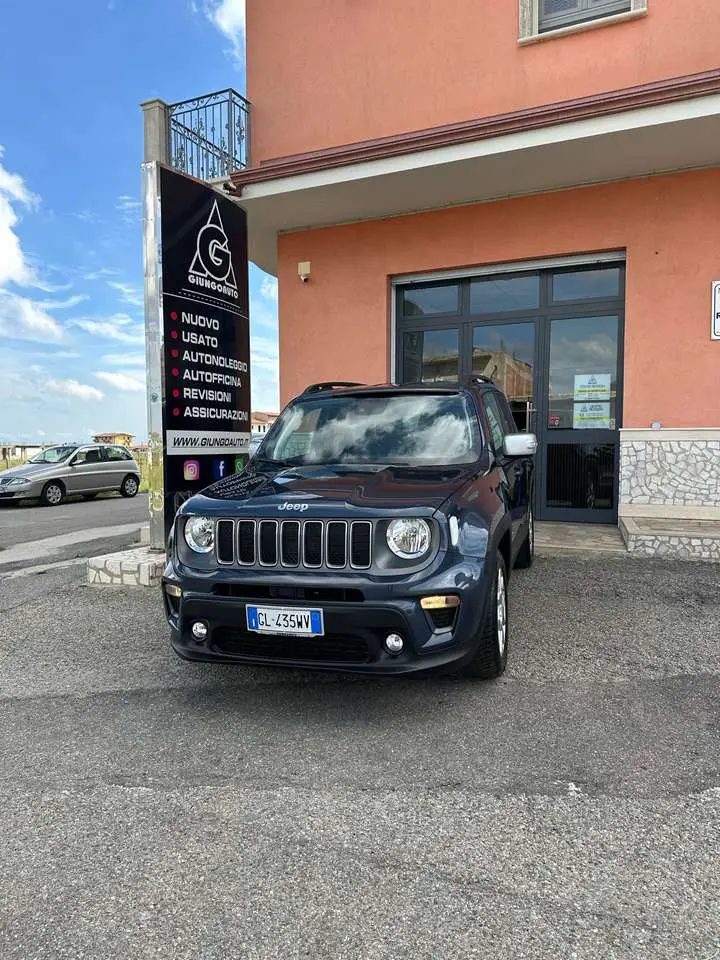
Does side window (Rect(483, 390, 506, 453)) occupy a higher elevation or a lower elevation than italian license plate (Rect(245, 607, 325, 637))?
higher

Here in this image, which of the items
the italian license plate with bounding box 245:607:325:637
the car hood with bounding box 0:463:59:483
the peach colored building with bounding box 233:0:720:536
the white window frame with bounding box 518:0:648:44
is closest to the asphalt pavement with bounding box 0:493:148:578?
the car hood with bounding box 0:463:59:483

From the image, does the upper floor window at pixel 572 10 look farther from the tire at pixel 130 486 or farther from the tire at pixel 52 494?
the tire at pixel 130 486

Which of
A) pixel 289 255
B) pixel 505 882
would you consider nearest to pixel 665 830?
pixel 505 882

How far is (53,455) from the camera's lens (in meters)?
17.0

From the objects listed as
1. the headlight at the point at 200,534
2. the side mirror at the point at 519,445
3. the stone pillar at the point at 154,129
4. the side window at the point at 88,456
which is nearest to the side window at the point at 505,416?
the side mirror at the point at 519,445

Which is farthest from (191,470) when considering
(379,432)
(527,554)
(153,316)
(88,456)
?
(88,456)

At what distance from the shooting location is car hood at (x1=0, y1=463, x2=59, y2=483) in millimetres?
15682

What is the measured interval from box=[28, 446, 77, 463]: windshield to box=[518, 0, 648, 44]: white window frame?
13984 mm

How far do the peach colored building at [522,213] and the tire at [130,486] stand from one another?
1010 cm

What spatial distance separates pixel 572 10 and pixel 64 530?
419 inches

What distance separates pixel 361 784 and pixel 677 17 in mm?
8810

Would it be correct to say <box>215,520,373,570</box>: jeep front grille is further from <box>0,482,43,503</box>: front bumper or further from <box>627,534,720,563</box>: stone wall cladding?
<box>0,482,43,503</box>: front bumper

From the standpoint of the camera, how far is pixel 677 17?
24.2 ft

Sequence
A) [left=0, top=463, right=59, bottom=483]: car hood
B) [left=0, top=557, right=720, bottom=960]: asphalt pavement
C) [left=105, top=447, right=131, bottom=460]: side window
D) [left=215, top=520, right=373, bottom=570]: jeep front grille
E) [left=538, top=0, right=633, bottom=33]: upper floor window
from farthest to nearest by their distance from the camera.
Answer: [left=105, top=447, right=131, bottom=460]: side window → [left=0, top=463, right=59, bottom=483]: car hood → [left=538, top=0, right=633, bottom=33]: upper floor window → [left=215, top=520, right=373, bottom=570]: jeep front grille → [left=0, top=557, right=720, bottom=960]: asphalt pavement
